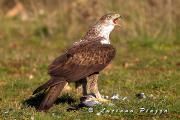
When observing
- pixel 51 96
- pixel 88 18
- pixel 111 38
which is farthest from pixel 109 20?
pixel 88 18

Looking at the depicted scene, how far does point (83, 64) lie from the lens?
8.69 metres

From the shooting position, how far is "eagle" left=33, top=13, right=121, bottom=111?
8.49 meters

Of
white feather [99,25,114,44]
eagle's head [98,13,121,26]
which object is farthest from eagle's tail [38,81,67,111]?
eagle's head [98,13,121,26]

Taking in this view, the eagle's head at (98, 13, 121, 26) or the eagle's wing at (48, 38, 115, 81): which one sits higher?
the eagle's head at (98, 13, 121, 26)

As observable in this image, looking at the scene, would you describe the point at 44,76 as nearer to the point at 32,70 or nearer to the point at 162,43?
the point at 32,70

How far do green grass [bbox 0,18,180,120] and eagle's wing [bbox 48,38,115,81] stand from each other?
487 mm

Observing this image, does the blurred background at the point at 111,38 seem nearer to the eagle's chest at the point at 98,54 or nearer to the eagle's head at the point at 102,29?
the eagle's chest at the point at 98,54

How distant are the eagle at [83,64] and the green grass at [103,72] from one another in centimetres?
29

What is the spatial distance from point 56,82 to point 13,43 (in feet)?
30.4

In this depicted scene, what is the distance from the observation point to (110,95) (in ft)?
32.9

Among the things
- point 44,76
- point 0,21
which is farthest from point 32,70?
point 0,21

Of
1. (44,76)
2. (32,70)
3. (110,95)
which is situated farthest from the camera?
(32,70)

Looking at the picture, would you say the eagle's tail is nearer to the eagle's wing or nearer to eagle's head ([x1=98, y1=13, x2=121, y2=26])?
the eagle's wing

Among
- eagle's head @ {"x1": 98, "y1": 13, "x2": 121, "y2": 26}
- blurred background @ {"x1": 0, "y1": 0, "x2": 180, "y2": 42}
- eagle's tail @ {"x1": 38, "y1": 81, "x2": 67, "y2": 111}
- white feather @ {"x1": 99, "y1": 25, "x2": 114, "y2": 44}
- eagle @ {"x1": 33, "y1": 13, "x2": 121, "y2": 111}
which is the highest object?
blurred background @ {"x1": 0, "y1": 0, "x2": 180, "y2": 42}
